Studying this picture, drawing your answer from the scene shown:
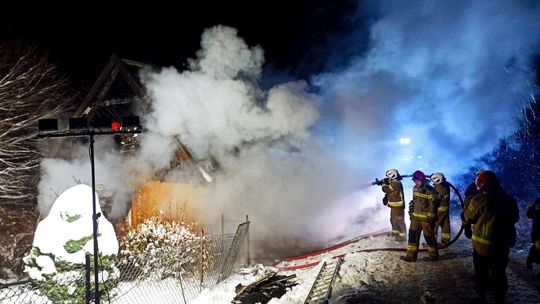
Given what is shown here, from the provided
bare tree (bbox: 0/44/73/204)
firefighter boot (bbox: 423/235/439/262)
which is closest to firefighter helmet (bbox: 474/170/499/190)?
firefighter boot (bbox: 423/235/439/262)

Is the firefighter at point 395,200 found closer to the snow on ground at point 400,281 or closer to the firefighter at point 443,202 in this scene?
the firefighter at point 443,202

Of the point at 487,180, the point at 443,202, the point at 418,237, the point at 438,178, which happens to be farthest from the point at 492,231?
the point at 443,202

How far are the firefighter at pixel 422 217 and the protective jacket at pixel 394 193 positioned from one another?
5.73ft

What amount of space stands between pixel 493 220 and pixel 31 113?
54.9 feet

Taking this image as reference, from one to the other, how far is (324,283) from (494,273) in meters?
3.01

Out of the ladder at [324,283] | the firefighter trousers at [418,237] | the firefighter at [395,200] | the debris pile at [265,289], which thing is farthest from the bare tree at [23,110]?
the firefighter trousers at [418,237]

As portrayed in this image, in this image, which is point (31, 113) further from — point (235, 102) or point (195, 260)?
point (195, 260)

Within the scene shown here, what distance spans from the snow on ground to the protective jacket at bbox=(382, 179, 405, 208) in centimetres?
157

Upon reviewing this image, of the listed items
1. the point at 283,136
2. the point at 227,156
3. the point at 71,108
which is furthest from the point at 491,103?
the point at 71,108

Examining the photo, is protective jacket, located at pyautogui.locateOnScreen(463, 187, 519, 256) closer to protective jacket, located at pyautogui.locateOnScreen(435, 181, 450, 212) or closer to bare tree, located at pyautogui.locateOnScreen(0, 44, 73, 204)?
protective jacket, located at pyautogui.locateOnScreen(435, 181, 450, 212)

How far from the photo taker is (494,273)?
18.2ft

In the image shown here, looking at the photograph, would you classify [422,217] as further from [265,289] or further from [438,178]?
[265,289]

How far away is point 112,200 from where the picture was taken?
1306 cm

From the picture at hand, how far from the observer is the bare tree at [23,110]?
13164 mm
